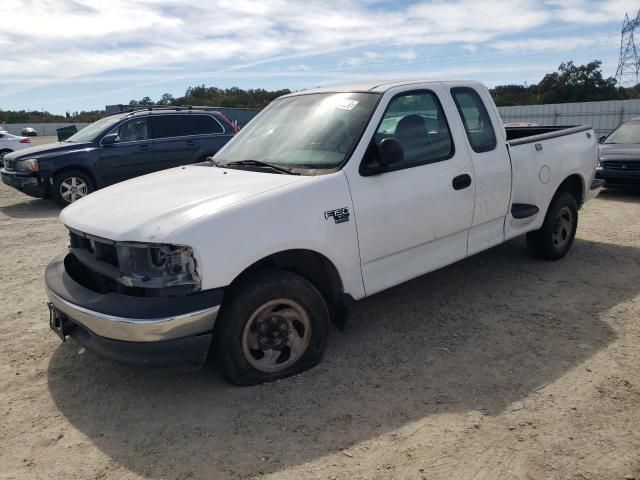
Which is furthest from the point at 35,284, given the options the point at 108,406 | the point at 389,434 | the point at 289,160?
the point at 389,434

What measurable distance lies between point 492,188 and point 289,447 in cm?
294

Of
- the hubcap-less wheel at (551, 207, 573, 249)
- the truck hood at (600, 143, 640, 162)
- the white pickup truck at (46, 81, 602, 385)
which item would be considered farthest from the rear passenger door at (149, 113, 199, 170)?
the truck hood at (600, 143, 640, 162)

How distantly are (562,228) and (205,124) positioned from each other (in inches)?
316

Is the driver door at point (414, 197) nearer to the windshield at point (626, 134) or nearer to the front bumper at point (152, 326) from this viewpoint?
the front bumper at point (152, 326)

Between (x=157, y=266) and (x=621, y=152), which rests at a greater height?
(x=157, y=266)

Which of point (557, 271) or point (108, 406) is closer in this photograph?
point (108, 406)

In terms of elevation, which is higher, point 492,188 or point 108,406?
→ point 492,188

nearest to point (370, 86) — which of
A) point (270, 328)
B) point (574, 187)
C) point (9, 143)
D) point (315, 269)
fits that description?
point (315, 269)

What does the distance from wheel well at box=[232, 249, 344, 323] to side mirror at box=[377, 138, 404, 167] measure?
32.0 inches

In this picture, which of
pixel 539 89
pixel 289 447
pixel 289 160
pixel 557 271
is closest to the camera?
pixel 289 447

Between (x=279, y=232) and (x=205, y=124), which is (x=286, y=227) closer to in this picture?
(x=279, y=232)

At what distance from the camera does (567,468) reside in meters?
2.71

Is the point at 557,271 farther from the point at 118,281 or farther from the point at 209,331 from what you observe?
the point at 118,281

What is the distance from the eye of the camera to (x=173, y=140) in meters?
11.1
